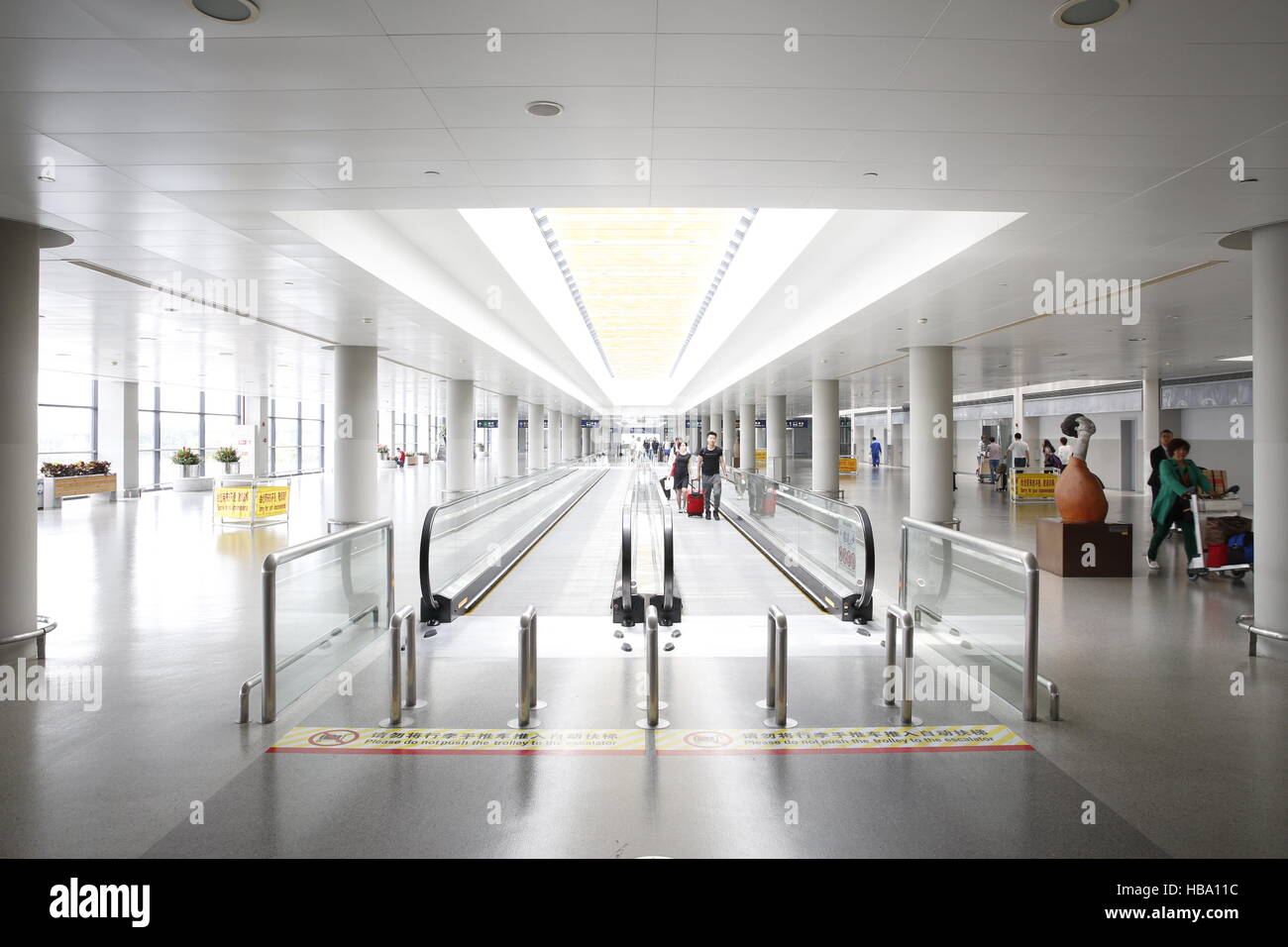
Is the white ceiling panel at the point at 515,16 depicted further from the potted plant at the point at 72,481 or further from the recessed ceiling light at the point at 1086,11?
the potted plant at the point at 72,481

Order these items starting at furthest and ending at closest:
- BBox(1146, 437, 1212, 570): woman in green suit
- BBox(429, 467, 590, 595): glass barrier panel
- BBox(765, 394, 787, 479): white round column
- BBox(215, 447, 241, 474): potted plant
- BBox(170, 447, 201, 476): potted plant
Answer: BBox(765, 394, 787, 479): white round column < BBox(170, 447, 201, 476): potted plant < BBox(215, 447, 241, 474): potted plant < BBox(1146, 437, 1212, 570): woman in green suit < BBox(429, 467, 590, 595): glass barrier panel

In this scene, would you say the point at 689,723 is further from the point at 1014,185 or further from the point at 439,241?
the point at 439,241

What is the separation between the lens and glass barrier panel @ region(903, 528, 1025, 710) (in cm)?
545

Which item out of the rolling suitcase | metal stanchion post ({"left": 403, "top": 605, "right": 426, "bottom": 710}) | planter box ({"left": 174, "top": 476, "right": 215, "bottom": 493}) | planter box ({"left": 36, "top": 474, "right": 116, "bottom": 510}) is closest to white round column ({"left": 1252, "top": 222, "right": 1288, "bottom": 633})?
metal stanchion post ({"left": 403, "top": 605, "right": 426, "bottom": 710})

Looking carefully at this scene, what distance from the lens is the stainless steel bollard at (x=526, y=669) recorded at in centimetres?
499

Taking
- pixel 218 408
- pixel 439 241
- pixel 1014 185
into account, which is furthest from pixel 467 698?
pixel 218 408

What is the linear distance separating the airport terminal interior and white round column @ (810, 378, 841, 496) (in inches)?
410

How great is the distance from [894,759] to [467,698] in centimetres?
310

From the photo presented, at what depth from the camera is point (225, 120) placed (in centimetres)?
502

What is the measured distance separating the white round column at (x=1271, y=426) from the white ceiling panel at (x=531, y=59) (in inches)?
249

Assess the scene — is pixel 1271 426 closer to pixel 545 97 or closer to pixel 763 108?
pixel 763 108

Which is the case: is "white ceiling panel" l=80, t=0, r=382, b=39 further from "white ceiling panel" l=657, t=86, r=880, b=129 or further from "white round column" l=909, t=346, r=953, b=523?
"white round column" l=909, t=346, r=953, b=523
